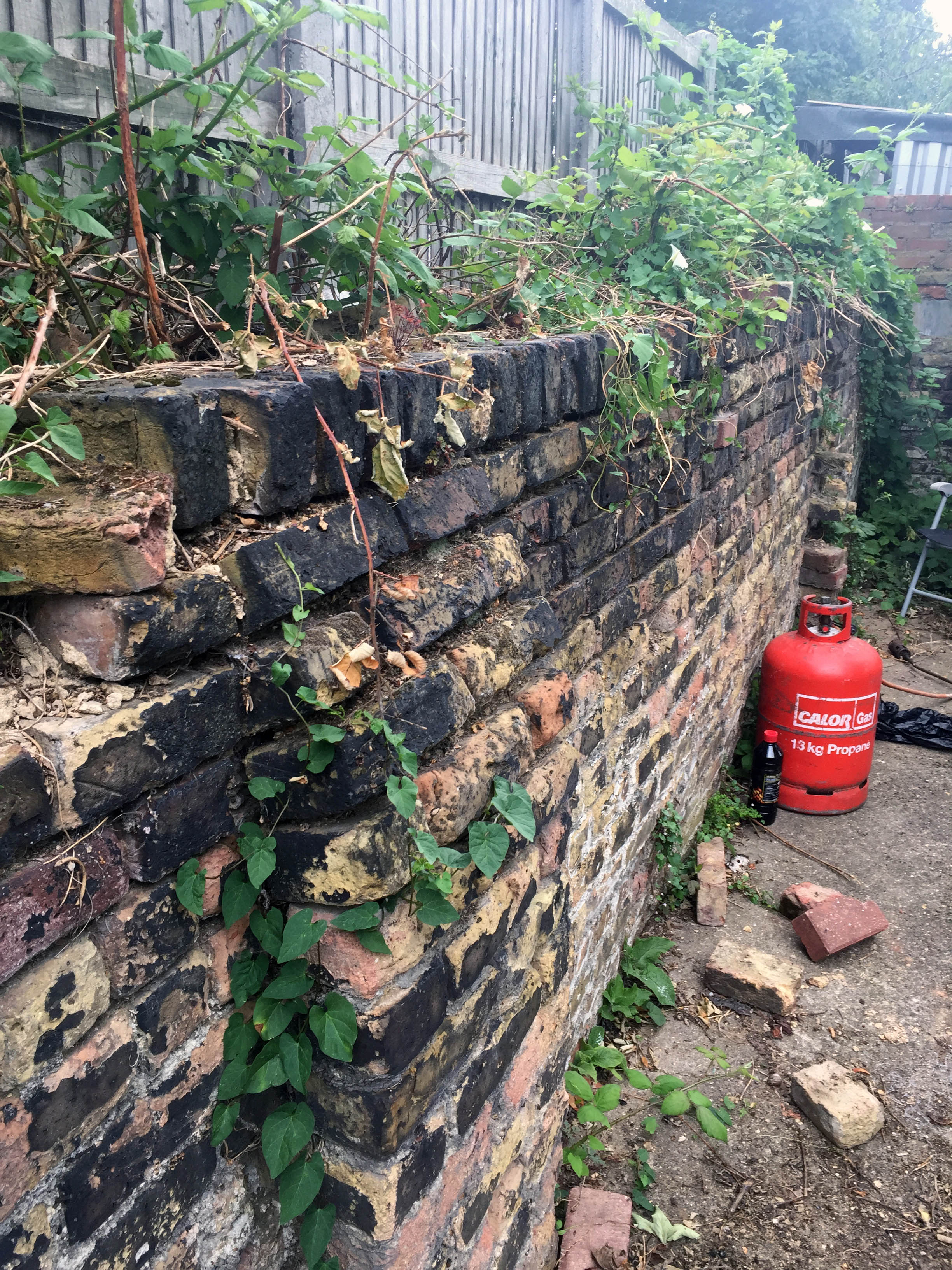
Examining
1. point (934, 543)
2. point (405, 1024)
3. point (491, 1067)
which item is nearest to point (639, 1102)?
point (491, 1067)

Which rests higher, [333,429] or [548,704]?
[333,429]

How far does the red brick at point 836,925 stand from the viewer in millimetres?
3254

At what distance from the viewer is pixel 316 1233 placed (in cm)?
120

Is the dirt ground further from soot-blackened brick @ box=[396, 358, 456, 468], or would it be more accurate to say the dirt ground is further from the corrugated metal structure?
the corrugated metal structure

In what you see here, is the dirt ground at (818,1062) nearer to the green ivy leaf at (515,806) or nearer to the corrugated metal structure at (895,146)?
the green ivy leaf at (515,806)

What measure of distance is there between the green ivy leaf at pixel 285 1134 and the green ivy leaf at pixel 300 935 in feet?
0.81

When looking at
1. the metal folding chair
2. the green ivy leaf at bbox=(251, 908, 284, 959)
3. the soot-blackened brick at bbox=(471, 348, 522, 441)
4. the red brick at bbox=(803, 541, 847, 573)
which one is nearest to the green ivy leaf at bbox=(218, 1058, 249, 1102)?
the green ivy leaf at bbox=(251, 908, 284, 959)

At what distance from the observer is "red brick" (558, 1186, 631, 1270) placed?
2.06m

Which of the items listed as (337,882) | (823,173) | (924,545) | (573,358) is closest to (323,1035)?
(337,882)

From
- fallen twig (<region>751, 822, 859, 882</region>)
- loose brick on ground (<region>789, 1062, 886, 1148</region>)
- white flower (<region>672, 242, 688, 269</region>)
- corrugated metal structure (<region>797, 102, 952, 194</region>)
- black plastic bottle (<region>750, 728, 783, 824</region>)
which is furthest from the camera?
corrugated metal structure (<region>797, 102, 952, 194</region>)

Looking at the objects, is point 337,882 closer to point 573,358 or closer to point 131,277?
point 131,277

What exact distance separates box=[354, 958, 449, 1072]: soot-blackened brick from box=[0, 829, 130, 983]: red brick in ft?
1.28

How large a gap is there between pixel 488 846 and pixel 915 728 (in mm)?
4669

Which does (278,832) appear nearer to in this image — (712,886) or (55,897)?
(55,897)
